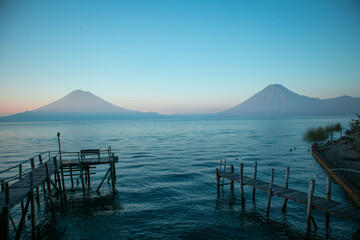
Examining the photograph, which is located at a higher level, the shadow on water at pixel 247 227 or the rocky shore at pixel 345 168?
the rocky shore at pixel 345 168

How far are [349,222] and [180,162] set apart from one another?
21893 millimetres

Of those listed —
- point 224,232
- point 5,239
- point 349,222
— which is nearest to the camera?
point 5,239

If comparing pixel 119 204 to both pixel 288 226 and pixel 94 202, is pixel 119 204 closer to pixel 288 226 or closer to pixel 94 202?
pixel 94 202

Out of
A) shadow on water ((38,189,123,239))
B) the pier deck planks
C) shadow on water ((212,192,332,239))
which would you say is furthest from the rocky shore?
the pier deck planks

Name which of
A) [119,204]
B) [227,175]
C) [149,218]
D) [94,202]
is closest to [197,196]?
[227,175]

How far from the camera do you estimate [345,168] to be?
23375mm

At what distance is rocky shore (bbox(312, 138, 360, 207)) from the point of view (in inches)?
655

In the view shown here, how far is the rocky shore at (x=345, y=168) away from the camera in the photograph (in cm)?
1664

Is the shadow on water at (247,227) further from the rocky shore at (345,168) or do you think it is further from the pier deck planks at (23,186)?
the pier deck planks at (23,186)

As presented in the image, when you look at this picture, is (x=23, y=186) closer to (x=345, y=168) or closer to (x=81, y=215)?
(x=81, y=215)

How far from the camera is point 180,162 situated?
3272 centimetres

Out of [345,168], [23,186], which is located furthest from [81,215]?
[345,168]

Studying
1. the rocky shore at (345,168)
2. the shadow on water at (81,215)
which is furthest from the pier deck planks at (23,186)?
the rocky shore at (345,168)

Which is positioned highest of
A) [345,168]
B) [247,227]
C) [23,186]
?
[23,186]
